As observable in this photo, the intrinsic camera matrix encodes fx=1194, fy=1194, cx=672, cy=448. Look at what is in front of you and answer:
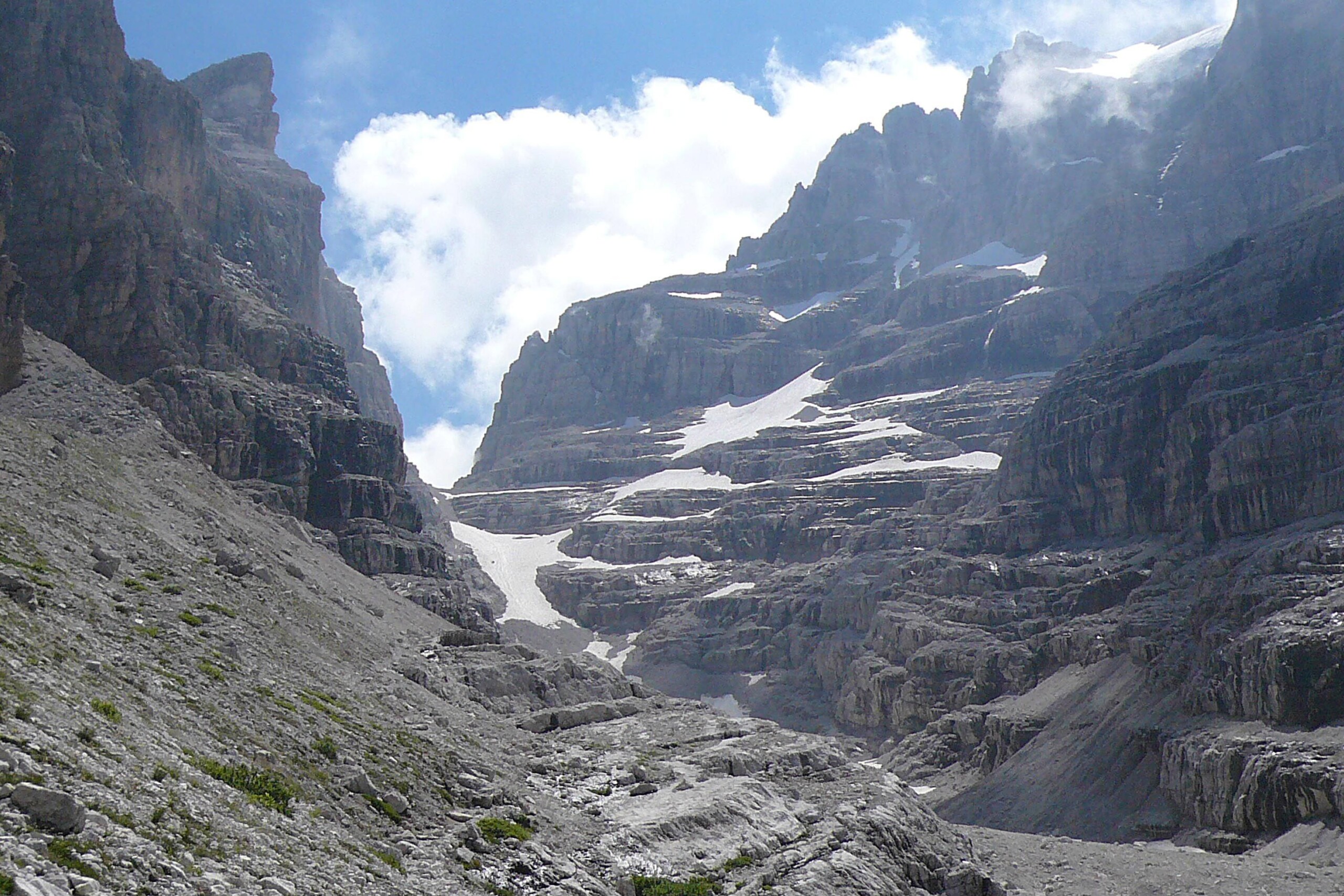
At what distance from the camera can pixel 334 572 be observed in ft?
293

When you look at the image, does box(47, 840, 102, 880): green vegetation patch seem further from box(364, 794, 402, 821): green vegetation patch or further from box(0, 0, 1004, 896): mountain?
box(364, 794, 402, 821): green vegetation patch

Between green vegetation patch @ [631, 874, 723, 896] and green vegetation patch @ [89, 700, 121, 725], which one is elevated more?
green vegetation patch @ [89, 700, 121, 725]

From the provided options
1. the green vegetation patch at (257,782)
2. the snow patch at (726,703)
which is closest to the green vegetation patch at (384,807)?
the green vegetation patch at (257,782)

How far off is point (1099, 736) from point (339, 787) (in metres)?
91.0

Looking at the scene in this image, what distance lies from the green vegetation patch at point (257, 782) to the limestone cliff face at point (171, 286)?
7249cm

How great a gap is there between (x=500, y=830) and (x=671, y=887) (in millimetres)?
4849

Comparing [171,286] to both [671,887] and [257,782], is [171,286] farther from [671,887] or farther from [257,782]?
[257,782]

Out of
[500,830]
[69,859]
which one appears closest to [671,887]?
[500,830]

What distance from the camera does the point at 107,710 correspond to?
23.3 metres

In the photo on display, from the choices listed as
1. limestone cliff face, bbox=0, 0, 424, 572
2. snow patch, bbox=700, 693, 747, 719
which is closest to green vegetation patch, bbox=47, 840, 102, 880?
limestone cliff face, bbox=0, 0, 424, 572

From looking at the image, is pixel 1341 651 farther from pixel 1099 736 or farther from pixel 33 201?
pixel 33 201

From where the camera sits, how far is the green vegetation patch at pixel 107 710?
23062 millimetres

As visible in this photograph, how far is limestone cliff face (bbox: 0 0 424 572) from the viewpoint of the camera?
315ft

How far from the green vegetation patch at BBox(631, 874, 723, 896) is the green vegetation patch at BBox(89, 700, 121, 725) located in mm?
13502
